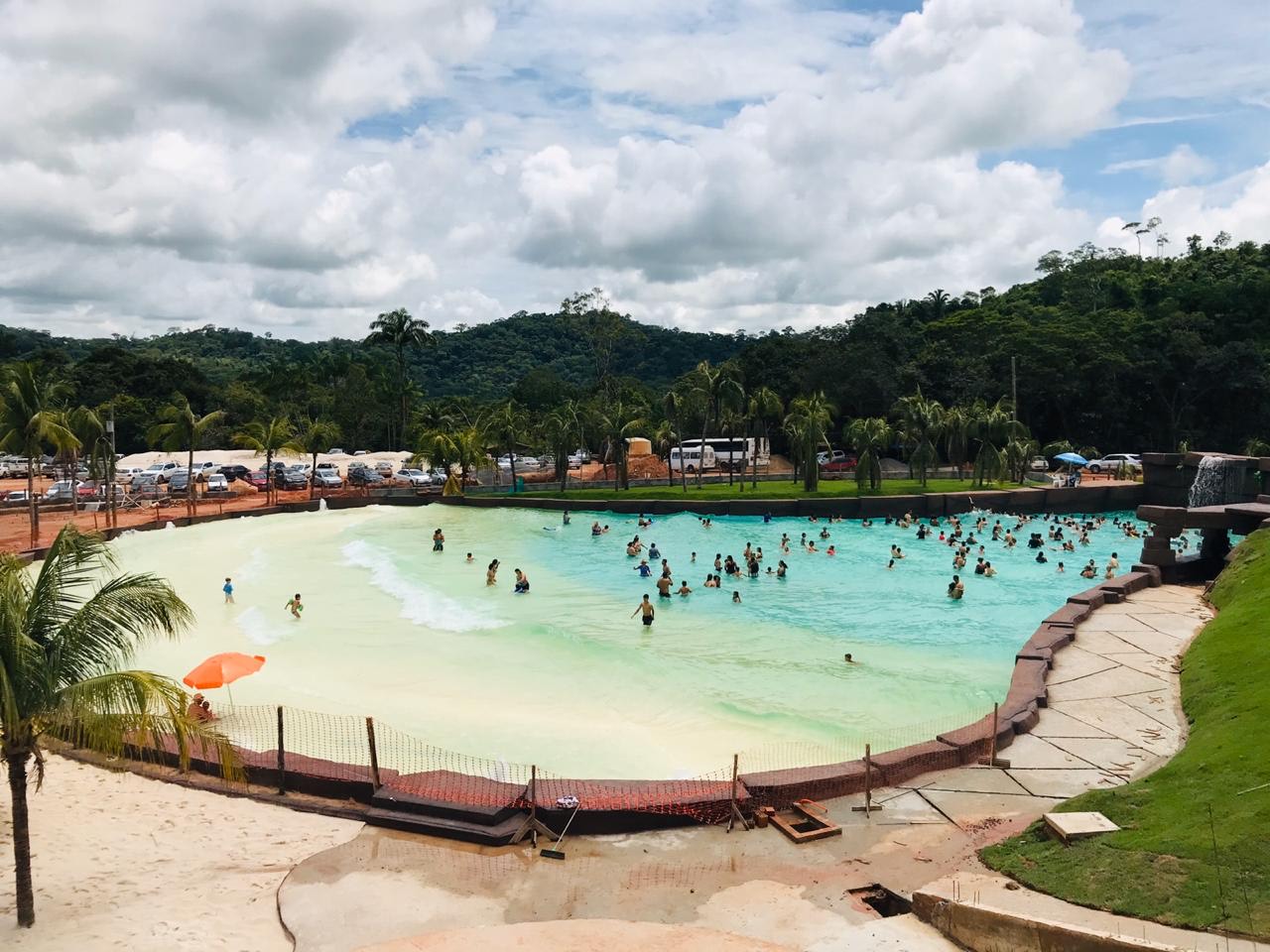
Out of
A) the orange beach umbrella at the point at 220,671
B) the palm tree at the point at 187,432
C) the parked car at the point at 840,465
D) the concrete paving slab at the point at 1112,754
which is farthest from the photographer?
the parked car at the point at 840,465

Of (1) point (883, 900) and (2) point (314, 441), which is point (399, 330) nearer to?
(2) point (314, 441)

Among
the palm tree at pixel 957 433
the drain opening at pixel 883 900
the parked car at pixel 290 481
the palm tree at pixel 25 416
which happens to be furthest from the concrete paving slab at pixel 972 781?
the parked car at pixel 290 481

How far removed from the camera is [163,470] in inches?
2136

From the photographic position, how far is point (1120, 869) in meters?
7.67

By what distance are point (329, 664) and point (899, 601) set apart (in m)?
17.0

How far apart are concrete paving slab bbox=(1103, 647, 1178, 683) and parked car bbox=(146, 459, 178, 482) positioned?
49158 mm

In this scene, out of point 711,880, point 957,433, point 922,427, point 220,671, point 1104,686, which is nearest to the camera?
point 711,880

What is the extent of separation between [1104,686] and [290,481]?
156 ft

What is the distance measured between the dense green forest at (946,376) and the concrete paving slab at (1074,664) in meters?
32.2

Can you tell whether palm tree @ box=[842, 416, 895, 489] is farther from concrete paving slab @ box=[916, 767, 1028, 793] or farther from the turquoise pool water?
concrete paving slab @ box=[916, 767, 1028, 793]

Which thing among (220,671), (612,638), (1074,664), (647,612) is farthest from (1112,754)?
(220,671)

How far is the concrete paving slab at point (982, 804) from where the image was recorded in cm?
1014

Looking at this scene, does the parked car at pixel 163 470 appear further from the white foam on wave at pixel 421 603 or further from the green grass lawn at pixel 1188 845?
the green grass lawn at pixel 1188 845

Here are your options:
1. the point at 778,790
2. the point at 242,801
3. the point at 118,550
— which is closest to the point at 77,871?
the point at 242,801
